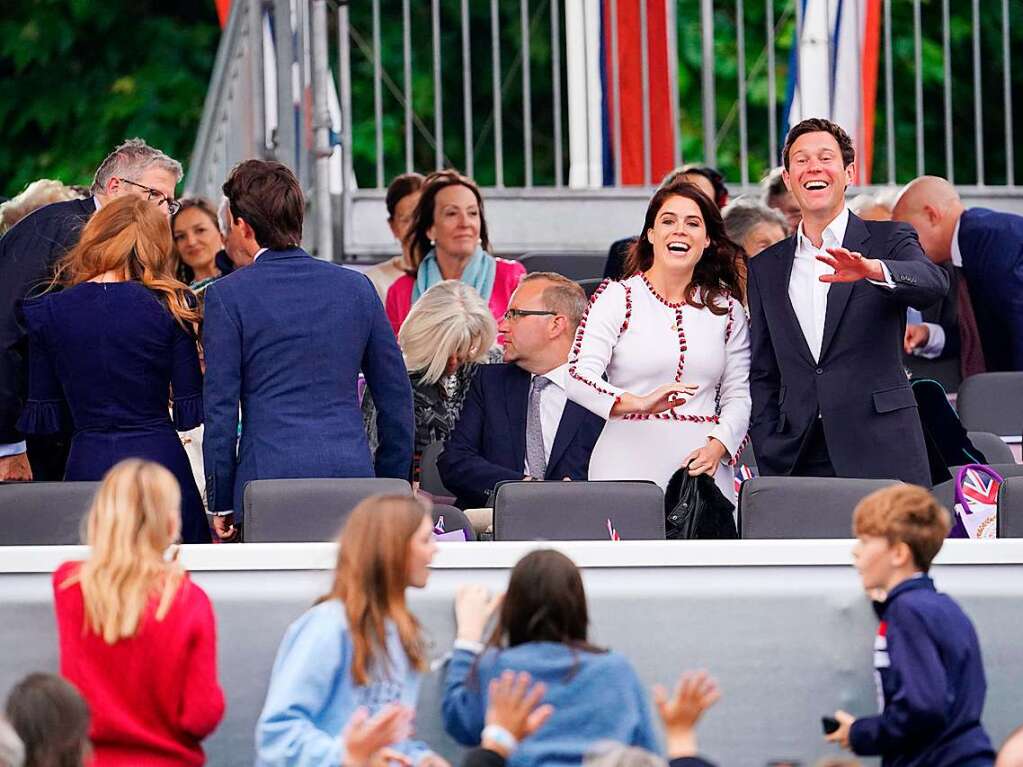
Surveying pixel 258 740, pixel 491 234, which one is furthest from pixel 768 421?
pixel 491 234

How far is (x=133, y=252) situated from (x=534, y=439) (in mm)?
1279

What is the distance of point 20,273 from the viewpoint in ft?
19.2

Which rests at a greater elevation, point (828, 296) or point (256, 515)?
point (828, 296)

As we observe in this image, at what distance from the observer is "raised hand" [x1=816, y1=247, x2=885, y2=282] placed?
5383 millimetres

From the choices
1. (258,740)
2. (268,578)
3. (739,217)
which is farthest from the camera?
(739,217)

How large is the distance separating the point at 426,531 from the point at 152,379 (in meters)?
1.20

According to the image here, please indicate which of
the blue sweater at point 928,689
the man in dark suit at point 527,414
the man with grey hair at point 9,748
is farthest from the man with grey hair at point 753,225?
the man with grey hair at point 9,748

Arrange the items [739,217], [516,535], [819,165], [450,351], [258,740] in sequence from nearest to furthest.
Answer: [258,740] → [516,535] → [819,165] → [450,351] → [739,217]

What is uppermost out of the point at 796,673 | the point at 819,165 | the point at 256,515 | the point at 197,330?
the point at 819,165

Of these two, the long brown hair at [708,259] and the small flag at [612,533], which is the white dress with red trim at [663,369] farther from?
the small flag at [612,533]

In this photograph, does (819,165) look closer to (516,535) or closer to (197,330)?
(516,535)

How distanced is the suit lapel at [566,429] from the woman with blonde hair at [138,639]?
1.75 meters

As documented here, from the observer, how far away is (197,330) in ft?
18.2

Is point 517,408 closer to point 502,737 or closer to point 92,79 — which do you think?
point 502,737
